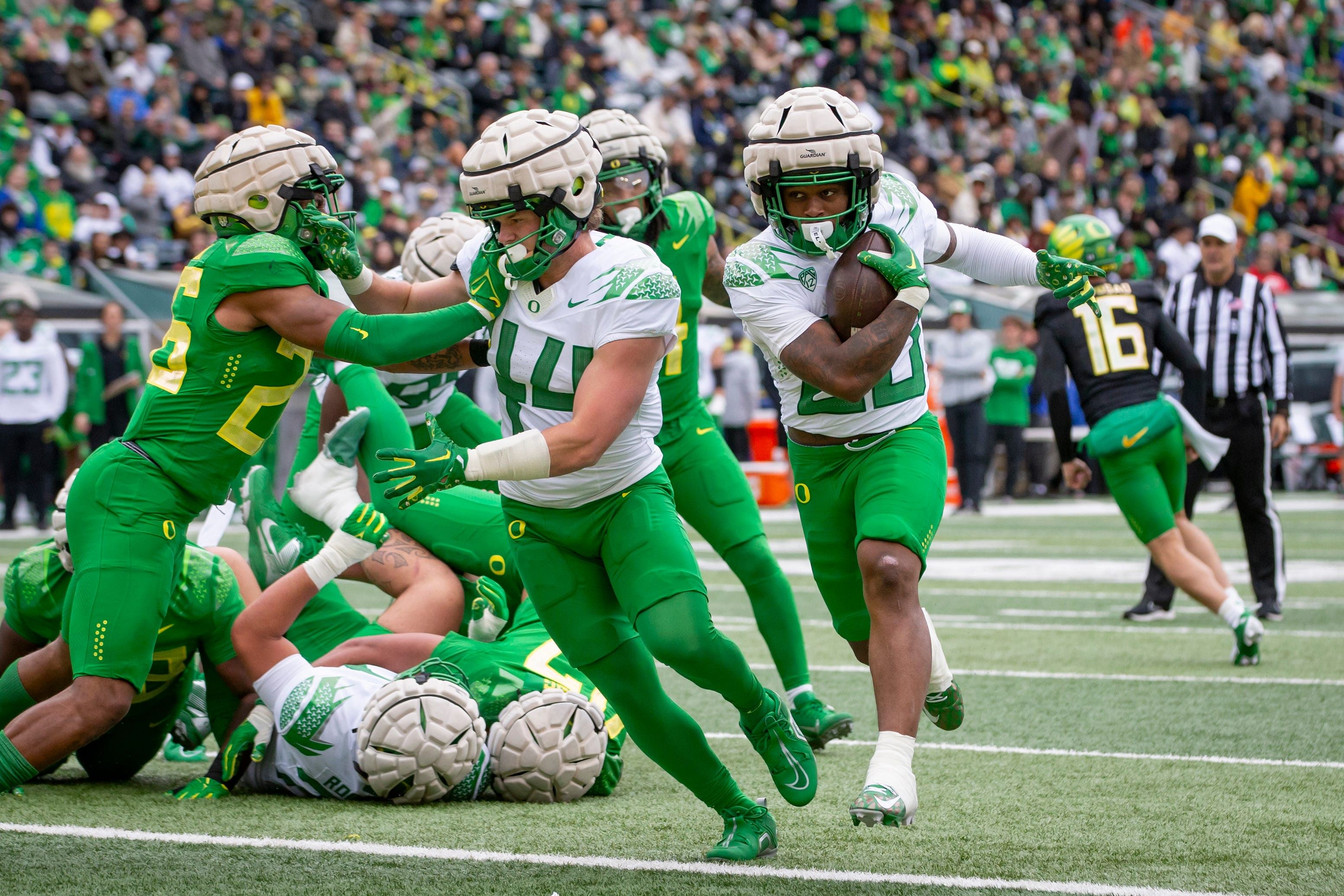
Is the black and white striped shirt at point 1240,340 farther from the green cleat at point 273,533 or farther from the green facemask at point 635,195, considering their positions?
the green cleat at point 273,533

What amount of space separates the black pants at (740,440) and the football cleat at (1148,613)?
840 cm

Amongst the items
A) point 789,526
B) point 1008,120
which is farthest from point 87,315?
point 1008,120

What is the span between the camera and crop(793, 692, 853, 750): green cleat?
17.4 feet

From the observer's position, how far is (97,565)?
423cm

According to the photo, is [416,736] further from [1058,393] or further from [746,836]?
[1058,393]

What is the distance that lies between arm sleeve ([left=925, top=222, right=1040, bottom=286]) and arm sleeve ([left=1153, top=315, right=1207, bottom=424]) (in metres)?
3.15

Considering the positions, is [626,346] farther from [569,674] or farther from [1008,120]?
[1008,120]

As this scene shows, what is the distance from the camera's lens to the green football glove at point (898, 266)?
13.3 feet

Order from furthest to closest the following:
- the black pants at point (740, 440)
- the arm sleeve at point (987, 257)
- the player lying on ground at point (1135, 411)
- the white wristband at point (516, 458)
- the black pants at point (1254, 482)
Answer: the black pants at point (740, 440)
the black pants at point (1254, 482)
the player lying on ground at point (1135, 411)
the arm sleeve at point (987, 257)
the white wristband at point (516, 458)

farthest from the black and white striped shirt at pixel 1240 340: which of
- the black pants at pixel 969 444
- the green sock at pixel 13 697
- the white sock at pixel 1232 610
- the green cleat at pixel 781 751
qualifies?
the black pants at pixel 969 444

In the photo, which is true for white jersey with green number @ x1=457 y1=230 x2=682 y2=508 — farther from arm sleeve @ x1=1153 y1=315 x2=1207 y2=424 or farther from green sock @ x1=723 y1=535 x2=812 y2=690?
arm sleeve @ x1=1153 y1=315 x2=1207 y2=424

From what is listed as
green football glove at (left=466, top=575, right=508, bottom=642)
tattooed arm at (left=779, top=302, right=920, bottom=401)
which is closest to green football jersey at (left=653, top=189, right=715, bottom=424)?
green football glove at (left=466, top=575, right=508, bottom=642)

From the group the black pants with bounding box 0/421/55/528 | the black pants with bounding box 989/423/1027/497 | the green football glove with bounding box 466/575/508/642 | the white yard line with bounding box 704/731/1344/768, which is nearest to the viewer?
the white yard line with bounding box 704/731/1344/768

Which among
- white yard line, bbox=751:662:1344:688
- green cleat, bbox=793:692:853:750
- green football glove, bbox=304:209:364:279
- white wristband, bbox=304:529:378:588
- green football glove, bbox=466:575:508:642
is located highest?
green football glove, bbox=304:209:364:279
